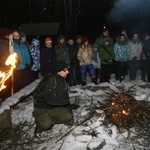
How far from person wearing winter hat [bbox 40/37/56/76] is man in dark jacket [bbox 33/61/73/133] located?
8.41 ft

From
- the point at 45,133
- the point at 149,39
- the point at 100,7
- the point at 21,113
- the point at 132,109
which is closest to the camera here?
the point at 45,133

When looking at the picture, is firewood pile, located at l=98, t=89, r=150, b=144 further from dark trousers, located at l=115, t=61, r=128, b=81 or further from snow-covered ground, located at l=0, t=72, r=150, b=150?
dark trousers, located at l=115, t=61, r=128, b=81

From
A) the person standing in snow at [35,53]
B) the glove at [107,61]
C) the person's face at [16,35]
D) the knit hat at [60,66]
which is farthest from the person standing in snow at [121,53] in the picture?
the knit hat at [60,66]

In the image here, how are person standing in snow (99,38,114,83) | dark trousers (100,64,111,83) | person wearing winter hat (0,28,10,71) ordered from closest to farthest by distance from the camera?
person wearing winter hat (0,28,10,71)
person standing in snow (99,38,114,83)
dark trousers (100,64,111,83)

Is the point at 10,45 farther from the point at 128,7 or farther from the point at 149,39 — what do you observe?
the point at 128,7

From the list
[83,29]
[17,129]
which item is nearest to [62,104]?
[17,129]

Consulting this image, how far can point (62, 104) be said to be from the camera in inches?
206

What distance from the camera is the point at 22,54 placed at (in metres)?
6.72

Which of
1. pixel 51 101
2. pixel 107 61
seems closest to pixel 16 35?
pixel 51 101

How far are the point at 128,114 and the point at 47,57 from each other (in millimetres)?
3626

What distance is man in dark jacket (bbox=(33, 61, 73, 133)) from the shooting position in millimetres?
5004

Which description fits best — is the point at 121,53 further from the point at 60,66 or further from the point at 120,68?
the point at 60,66

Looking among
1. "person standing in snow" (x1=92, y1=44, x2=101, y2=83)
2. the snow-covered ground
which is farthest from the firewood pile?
"person standing in snow" (x1=92, y1=44, x2=101, y2=83)

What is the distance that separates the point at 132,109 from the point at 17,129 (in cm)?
273
